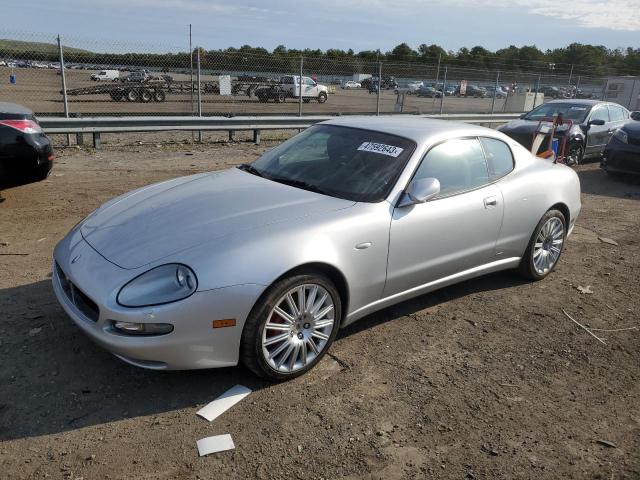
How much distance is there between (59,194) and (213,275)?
5.34 m

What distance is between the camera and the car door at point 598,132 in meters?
11.7

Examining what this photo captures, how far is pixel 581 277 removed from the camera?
533 centimetres

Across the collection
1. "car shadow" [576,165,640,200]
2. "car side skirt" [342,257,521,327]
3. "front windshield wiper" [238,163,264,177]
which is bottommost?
"car shadow" [576,165,640,200]

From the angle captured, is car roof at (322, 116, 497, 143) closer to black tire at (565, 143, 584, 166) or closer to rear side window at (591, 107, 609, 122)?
black tire at (565, 143, 584, 166)

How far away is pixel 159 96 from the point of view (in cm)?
1861

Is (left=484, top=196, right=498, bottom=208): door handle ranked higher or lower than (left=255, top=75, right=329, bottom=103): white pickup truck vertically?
lower

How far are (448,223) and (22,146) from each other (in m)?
4.77

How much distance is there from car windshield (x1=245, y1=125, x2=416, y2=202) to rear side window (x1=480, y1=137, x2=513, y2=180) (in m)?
0.89

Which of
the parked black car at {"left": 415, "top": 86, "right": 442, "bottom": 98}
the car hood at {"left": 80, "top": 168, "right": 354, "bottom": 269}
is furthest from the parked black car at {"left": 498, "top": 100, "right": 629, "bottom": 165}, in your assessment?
the parked black car at {"left": 415, "top": 86, "right": 442, "bottom": 98}

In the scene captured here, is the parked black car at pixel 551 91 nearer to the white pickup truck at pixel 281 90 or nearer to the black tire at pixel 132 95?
the white pickup truck at pixel 281 90

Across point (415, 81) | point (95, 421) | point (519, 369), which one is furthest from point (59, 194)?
point (415, 81)

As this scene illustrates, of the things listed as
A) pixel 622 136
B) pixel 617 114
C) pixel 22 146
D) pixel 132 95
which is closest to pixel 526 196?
pixel 22 146

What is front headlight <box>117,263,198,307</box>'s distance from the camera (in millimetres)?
2822

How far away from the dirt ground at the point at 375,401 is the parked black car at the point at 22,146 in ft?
5.39
